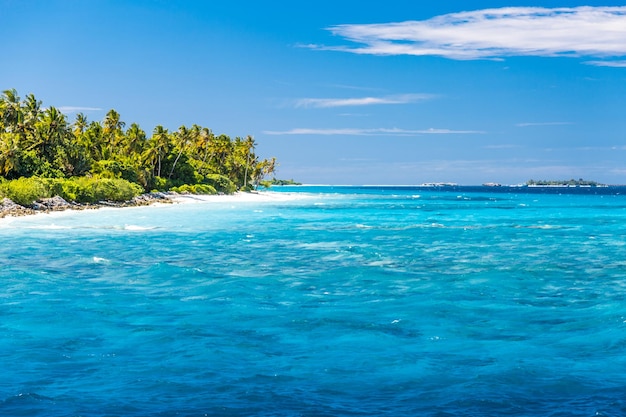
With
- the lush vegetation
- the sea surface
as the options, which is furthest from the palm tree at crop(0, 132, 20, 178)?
the sea surface

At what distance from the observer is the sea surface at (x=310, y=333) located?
35.1 feet

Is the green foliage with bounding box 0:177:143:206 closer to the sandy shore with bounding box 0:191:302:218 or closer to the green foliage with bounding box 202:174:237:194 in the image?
the sandy shore with bounding box 0:191:302:218

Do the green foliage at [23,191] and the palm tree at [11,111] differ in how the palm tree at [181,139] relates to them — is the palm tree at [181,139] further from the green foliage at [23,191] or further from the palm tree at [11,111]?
the green foliage at [23,191]

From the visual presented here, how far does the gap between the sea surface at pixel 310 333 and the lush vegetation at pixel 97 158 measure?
4370cm

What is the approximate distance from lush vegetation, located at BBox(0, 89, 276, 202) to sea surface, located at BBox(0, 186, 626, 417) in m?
43.7

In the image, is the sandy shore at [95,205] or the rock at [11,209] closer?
the rock at [11,209]

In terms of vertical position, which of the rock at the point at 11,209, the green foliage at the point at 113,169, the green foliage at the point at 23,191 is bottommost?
the rock at the point at 11,209

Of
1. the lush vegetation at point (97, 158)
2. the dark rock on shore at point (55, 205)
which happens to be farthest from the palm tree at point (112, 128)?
the dark rock on shore at point (55, 205)

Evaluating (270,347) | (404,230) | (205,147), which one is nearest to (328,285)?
(270,347)

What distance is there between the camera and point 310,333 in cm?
1554

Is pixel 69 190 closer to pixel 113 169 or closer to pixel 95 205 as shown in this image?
pixel 95 205

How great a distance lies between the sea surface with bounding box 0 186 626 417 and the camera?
1070 cm

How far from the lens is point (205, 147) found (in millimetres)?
136000

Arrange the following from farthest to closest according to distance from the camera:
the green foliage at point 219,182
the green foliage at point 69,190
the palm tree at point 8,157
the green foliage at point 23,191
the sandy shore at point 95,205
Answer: the green foliage at point 219,182
the palm tree at point 8,157
the green foliage at point 69,190
the green foliage at point 23,191
the sandy shore at point 95,205
